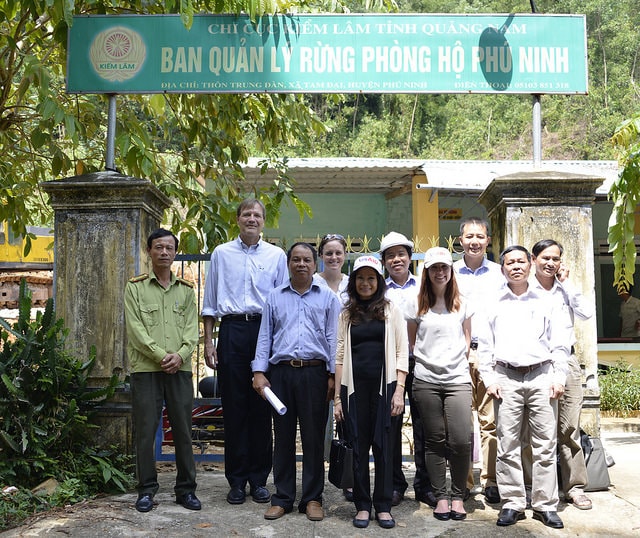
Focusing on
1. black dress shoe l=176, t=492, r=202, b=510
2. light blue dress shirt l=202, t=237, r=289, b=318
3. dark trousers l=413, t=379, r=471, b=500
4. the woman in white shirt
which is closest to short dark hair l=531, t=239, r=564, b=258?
dark trousers l=413, t=379, r=471, b=500

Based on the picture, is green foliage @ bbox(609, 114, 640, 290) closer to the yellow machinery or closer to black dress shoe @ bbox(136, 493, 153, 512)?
black dress shoe @ bbox(136, 493, 153, 512)

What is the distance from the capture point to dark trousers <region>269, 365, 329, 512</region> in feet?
14.2

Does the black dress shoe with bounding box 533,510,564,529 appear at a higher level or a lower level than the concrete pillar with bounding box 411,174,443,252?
lower

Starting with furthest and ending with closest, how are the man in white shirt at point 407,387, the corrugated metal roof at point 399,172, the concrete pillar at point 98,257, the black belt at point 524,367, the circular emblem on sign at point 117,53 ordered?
the corrugated metal roof at point 399,172 → the circular emblem on sign at point 117,53 → the concrete pillar at point 98,257 → the man in white shirt at point 407,387 → the black belt at point 524,367

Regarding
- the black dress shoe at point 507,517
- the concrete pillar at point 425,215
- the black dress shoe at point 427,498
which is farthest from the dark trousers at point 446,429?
the concrete pillar at point 425,215

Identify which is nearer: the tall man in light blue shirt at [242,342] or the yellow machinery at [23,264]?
the tall man in light blue shirt at [242,342]

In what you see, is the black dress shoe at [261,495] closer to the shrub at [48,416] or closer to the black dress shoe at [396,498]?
the black dress shoe at [396,498]

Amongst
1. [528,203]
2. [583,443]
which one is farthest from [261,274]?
[583,443]

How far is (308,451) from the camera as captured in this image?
4359mm

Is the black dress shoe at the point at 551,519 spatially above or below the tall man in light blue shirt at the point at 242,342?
below

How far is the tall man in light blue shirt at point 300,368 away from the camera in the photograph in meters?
4.34

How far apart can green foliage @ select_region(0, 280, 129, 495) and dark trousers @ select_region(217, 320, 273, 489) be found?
85cm

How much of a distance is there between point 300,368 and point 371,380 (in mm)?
467

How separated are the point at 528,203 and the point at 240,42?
2.52 meters
